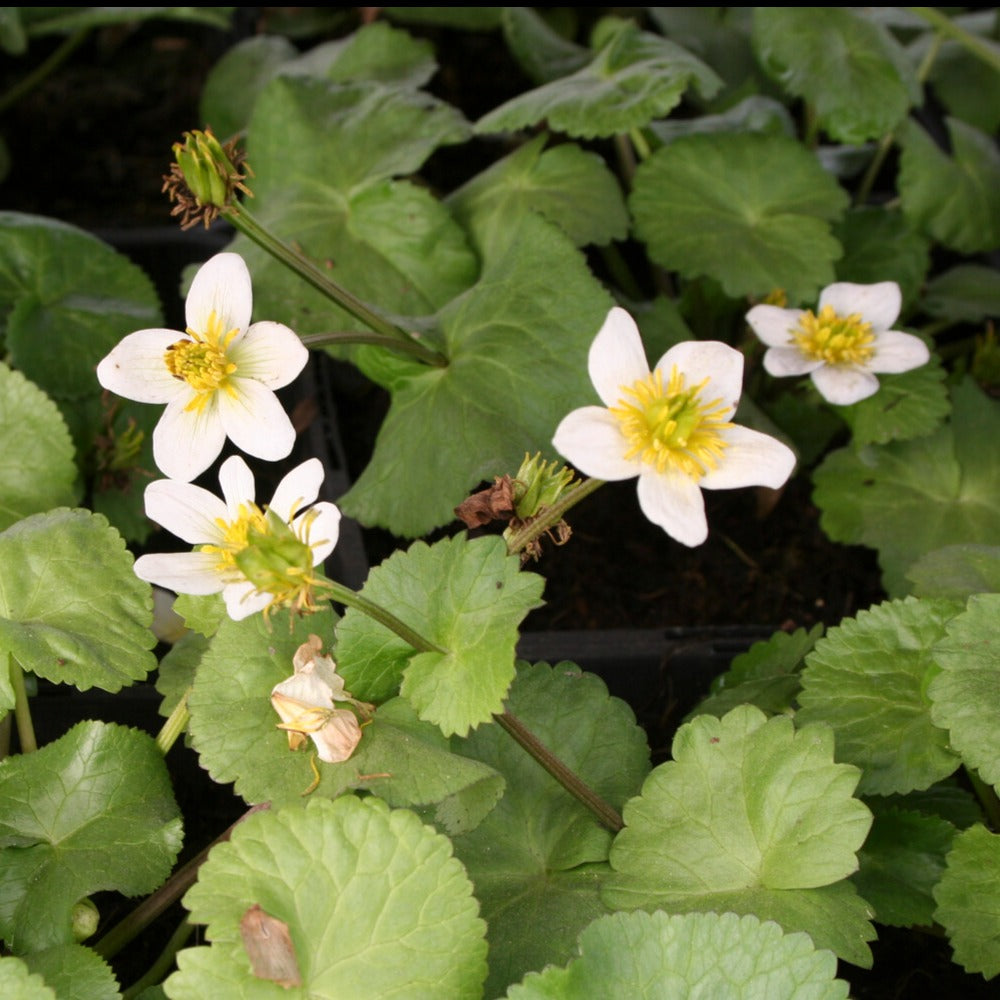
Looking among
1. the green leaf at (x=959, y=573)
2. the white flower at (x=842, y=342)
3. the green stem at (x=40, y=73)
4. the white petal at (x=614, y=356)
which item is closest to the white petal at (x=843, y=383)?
the white flower at (x=842, y=342)

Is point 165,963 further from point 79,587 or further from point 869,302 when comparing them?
point 869,302

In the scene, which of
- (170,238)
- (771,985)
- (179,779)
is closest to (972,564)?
(771,985)

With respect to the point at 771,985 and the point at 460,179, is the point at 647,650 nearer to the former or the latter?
the point at 771,985

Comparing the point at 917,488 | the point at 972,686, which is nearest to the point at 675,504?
the point at 972,686

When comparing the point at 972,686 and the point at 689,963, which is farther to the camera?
the point at 972,686

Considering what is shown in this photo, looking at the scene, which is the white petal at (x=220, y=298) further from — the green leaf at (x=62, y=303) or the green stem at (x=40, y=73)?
the green stem at (x=40, y=73)

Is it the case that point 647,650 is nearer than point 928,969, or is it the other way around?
point 928,969
